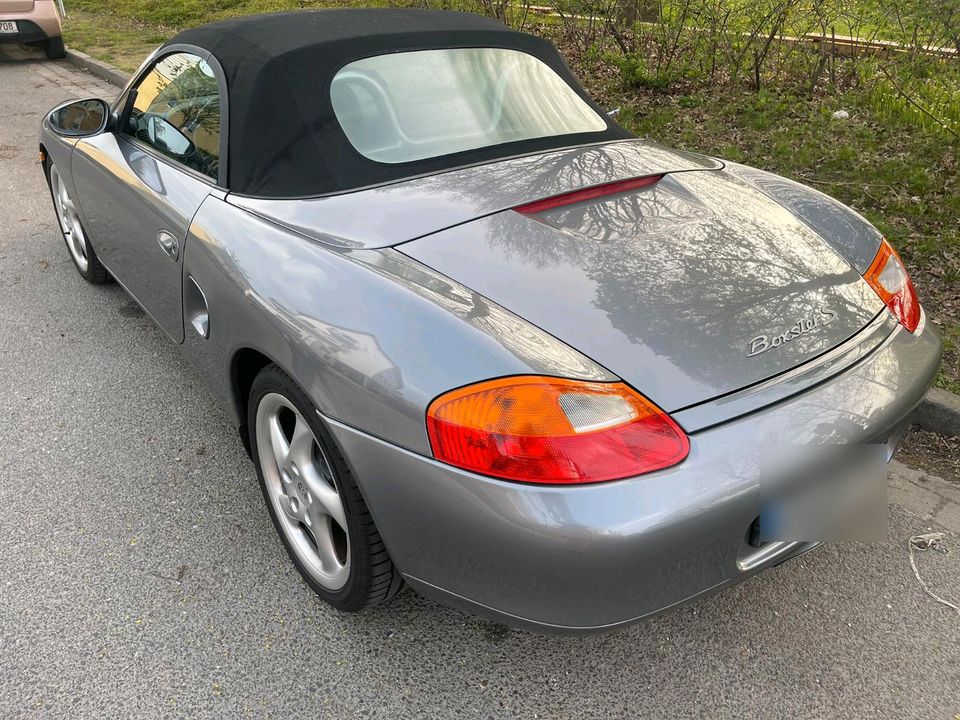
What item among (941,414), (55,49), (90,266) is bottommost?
(55,49)

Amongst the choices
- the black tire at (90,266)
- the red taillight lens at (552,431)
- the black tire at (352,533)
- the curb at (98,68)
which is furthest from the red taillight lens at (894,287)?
the curb at (98,68)

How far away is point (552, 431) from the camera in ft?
5.30

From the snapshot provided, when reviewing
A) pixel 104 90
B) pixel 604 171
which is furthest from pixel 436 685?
pixel 104 90

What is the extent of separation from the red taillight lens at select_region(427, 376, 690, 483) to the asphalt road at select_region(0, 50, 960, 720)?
2.35 ft

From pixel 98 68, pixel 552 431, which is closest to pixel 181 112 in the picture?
pixel 552 431

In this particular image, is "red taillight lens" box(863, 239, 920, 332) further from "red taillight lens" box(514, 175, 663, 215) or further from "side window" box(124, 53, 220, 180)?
"side window" box(124, 53, 220, 180)

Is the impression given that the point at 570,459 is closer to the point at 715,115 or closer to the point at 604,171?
the point at 604,171

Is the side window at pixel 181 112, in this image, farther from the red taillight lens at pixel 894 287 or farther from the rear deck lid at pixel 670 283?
the red taillight lens at pixel 894 287

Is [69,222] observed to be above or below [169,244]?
below

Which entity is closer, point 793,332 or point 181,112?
point 793,332

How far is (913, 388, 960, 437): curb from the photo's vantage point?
116 inches

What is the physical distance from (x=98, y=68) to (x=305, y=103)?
856 centimetres

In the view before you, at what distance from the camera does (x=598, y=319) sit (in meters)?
1.81

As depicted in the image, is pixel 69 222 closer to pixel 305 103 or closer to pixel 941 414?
pixel 305 103
